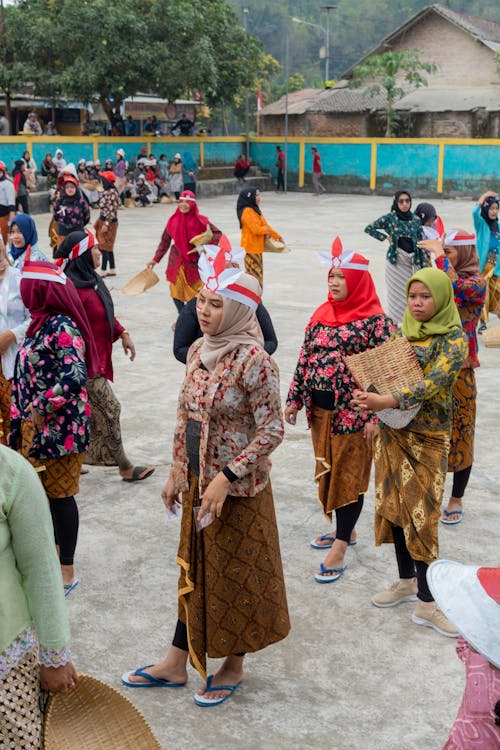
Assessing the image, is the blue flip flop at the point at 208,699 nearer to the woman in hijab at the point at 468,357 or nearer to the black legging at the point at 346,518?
the black legging at the point at 346,518

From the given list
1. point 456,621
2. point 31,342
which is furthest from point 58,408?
point 456,621

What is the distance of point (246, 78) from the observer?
3020 cm

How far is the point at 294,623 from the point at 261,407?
130 cm

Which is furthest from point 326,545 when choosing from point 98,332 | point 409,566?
point 98,332

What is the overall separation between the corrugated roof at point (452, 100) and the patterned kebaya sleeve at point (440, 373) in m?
29.9

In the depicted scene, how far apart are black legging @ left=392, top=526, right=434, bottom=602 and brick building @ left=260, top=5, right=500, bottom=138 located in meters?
29.9

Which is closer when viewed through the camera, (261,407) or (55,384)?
(261,407)

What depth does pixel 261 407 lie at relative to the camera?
331 cm

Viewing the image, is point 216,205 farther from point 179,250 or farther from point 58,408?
point 58,408

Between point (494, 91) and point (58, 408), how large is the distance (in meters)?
33.2

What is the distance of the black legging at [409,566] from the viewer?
13.3 feet

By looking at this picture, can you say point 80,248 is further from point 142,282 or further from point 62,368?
point 142,282

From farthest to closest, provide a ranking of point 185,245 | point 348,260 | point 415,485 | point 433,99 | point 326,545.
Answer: point 433,99
point 185,245
point 326,545
point 348,260
point 415,485

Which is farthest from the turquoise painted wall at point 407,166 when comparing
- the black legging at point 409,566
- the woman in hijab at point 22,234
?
the black legging at point 409,566
